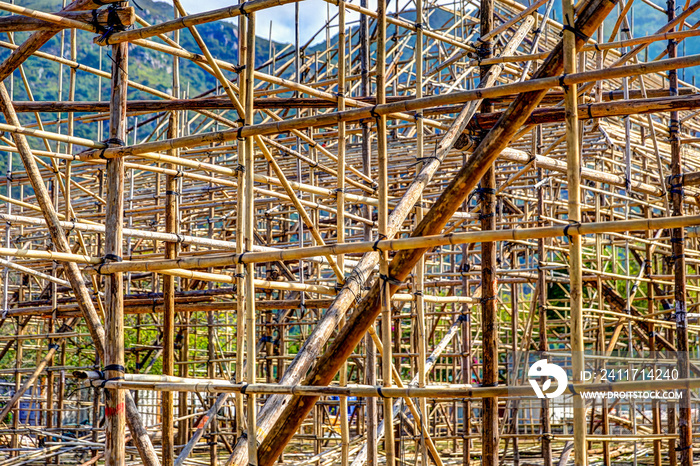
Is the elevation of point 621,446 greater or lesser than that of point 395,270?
lesser

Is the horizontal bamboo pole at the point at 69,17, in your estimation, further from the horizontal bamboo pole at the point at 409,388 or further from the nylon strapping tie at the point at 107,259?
the horizontal bamboo pole at the point at 409,388

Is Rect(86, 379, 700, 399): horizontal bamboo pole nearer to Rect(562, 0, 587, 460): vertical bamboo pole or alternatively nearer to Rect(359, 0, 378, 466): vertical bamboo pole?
Rect(562, 0, 587, 460): vertical bamboo pole

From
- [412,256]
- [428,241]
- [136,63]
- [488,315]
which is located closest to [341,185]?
[412,256]

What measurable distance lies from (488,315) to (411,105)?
80.9 inches

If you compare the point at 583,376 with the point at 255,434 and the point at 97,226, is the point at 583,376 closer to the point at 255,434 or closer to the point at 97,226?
the point at 255,434

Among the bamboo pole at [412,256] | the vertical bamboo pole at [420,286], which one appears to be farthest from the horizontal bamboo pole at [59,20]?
the bamboo pole at [412,256]

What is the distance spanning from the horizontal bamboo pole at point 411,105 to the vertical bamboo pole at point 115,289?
0.65 feet

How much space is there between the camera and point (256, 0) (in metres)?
4.50

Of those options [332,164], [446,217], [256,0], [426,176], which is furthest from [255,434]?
[332,164]

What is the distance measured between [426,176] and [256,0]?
169 cm

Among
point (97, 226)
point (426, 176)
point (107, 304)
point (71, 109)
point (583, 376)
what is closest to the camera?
point (583, 376)

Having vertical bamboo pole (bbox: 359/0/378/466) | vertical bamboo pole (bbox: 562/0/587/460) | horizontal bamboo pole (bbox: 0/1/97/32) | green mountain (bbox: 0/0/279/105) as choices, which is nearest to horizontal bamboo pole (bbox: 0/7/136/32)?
horizontal bamboo pole (bbox: 0/1/97/32)

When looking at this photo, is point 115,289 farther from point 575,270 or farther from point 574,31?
point 574,31

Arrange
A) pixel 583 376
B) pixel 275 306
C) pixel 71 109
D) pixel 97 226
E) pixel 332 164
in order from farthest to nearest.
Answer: pixel 332 164 < pixel 275 306 < pixel 97 226 < pixel 71 109 < pixel 583 376
